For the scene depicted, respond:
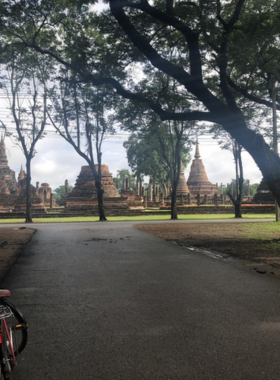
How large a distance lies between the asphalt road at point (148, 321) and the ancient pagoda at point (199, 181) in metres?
49.6

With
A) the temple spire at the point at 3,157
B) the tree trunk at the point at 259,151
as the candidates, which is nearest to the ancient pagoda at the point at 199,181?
the temple spire at the point at 3,157

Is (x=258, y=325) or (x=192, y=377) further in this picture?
(x=258, y=325)

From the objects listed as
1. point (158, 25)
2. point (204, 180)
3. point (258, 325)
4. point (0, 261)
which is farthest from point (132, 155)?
point (258, 325)

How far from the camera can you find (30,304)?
423cm

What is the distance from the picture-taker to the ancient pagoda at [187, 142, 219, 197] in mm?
55625

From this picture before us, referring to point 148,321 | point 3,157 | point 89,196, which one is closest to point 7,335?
point 148,321

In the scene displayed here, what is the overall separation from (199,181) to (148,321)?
54.0 metres

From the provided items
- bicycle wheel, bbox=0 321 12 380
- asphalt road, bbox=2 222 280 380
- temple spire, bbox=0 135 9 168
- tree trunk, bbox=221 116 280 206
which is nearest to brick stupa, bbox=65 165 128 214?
Result: temple spire, bbox=0 135 9 168

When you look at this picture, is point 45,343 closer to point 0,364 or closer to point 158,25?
point 0,364

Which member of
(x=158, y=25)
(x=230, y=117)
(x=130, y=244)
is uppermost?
(x=158, y=25)

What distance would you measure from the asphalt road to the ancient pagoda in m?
49.6

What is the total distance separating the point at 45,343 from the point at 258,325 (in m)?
1.97

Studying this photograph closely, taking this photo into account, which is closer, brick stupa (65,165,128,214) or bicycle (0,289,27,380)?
bicycle (0,289,27,380)

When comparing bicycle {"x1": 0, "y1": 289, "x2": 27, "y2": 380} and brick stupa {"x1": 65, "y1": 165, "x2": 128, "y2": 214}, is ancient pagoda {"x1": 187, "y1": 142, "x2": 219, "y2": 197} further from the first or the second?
bicycle {"x1": 0, "y1": 289, "x2": 27, "y2": 380}
